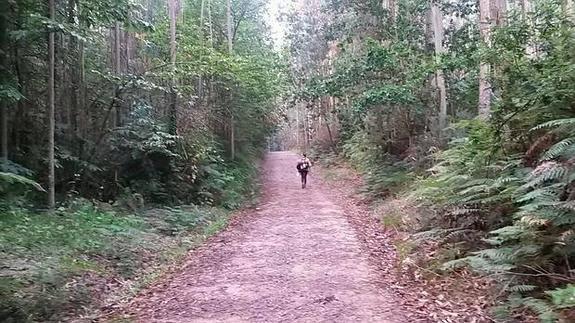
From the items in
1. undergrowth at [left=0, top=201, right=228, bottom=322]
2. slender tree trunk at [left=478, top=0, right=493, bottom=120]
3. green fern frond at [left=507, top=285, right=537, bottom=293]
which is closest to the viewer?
green fern frond at [left=507, top=285, right=537, bottom=293]

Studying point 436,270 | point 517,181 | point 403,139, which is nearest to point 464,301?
point 436,270

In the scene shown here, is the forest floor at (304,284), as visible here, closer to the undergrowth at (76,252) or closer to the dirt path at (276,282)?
the dirt path at (276,282)

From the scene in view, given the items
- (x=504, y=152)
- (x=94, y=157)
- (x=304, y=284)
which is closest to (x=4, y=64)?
(x=94, y=157)

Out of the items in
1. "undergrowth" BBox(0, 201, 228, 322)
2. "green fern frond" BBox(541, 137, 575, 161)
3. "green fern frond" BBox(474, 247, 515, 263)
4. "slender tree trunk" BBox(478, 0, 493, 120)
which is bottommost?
"undergrowth" BBox(0, 201, 228, 322)

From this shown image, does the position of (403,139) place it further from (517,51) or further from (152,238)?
(152,238)

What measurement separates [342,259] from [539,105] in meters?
4.06

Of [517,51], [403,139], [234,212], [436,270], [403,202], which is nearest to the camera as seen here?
[436,270]

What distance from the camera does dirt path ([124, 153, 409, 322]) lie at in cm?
596

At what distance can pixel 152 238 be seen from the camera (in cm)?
979

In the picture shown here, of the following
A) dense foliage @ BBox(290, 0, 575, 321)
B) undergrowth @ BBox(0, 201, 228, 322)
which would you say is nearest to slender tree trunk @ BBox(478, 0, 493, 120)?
dense foliage @ BBox(290, 0, 575, 321)

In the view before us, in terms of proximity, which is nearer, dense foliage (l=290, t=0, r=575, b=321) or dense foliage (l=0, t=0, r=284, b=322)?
dense foliage (l=290, t=0, r=575, b=321)

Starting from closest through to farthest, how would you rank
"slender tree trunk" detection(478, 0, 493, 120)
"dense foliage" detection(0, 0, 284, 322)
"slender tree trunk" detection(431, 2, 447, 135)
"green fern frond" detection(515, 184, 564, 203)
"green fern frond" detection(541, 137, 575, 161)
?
1. "green fern frond" detection(515, 184, 564, 203)
2. "green fern frond" detection(541, 137, 575, 161)
3. "dense foliage" detection(0, 0, 284, 322)
4. "slender tree trunk" detection(478, 0, 493, 120)
5. "slender tree trunk" detection(431, 2, 447, 135)

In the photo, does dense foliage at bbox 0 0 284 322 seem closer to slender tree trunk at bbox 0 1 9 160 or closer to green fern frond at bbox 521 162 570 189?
slender tree trunk at bbox 0 1 9 160

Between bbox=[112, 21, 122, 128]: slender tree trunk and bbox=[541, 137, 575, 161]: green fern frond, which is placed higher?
bbox=[112, 21, 122, 128]: slender tree trunk
